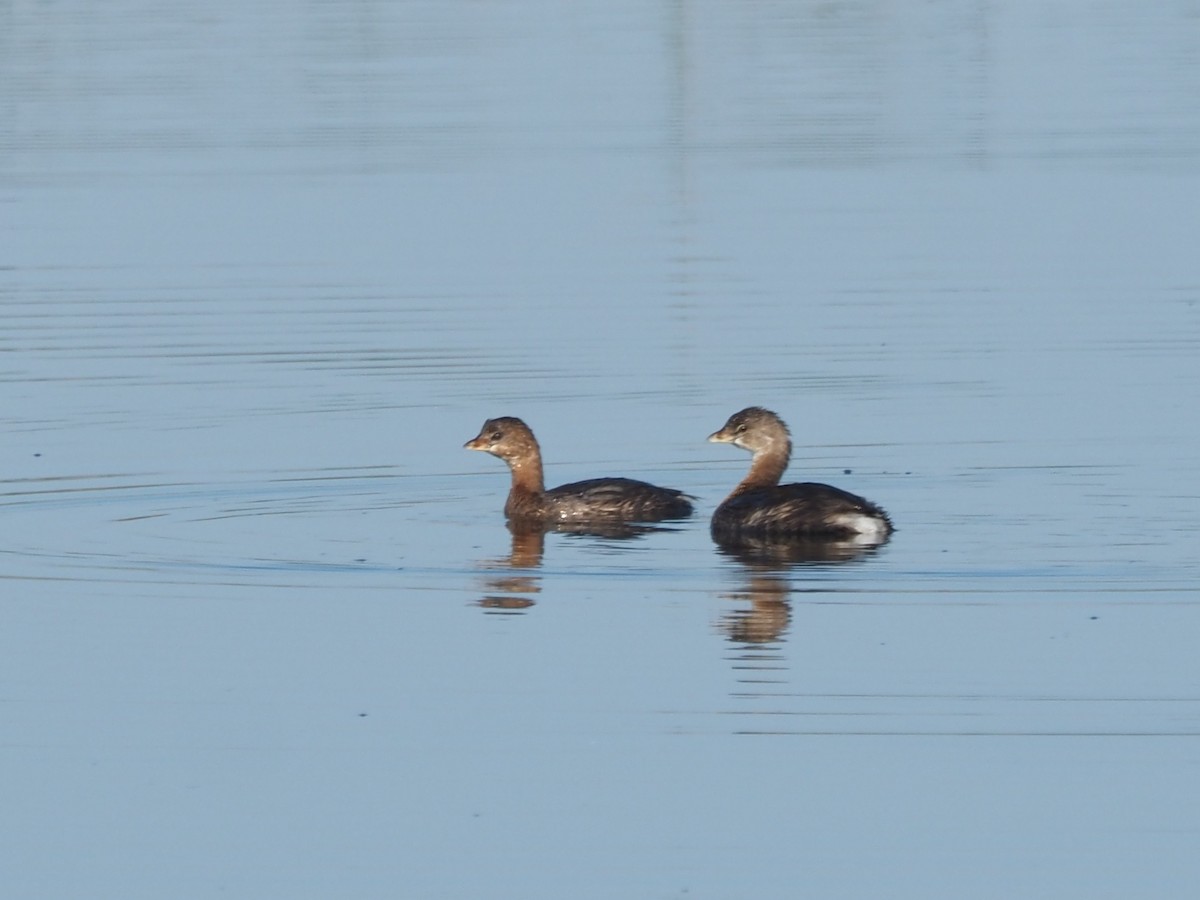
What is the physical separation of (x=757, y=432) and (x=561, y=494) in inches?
46.2

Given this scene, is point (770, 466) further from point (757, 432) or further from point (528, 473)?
point (528, 473)

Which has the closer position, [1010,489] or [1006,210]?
[1010,489]

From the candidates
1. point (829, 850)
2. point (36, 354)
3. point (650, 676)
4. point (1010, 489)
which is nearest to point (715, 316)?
point (36, 354)

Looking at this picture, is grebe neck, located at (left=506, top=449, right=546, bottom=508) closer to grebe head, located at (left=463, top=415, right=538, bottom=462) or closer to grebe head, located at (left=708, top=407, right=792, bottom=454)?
grebe head, located at (left=463, top=415, right=538, bottom=462)

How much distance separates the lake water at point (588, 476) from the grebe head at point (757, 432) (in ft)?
1.71

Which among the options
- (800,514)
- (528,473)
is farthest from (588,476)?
(800,514)

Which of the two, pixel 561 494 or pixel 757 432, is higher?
pixel 757 432

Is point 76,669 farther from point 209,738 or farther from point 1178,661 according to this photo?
point 1178,661

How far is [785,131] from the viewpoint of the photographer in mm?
32875

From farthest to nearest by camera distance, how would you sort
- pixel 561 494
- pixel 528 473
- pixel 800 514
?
pixel 528 473, pixel 561 494, pixel 800 514

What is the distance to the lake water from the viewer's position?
8.77 meters

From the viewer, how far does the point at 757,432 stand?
49.1ft

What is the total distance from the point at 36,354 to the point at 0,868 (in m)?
11.6

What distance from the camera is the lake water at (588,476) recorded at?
8.77 meters
